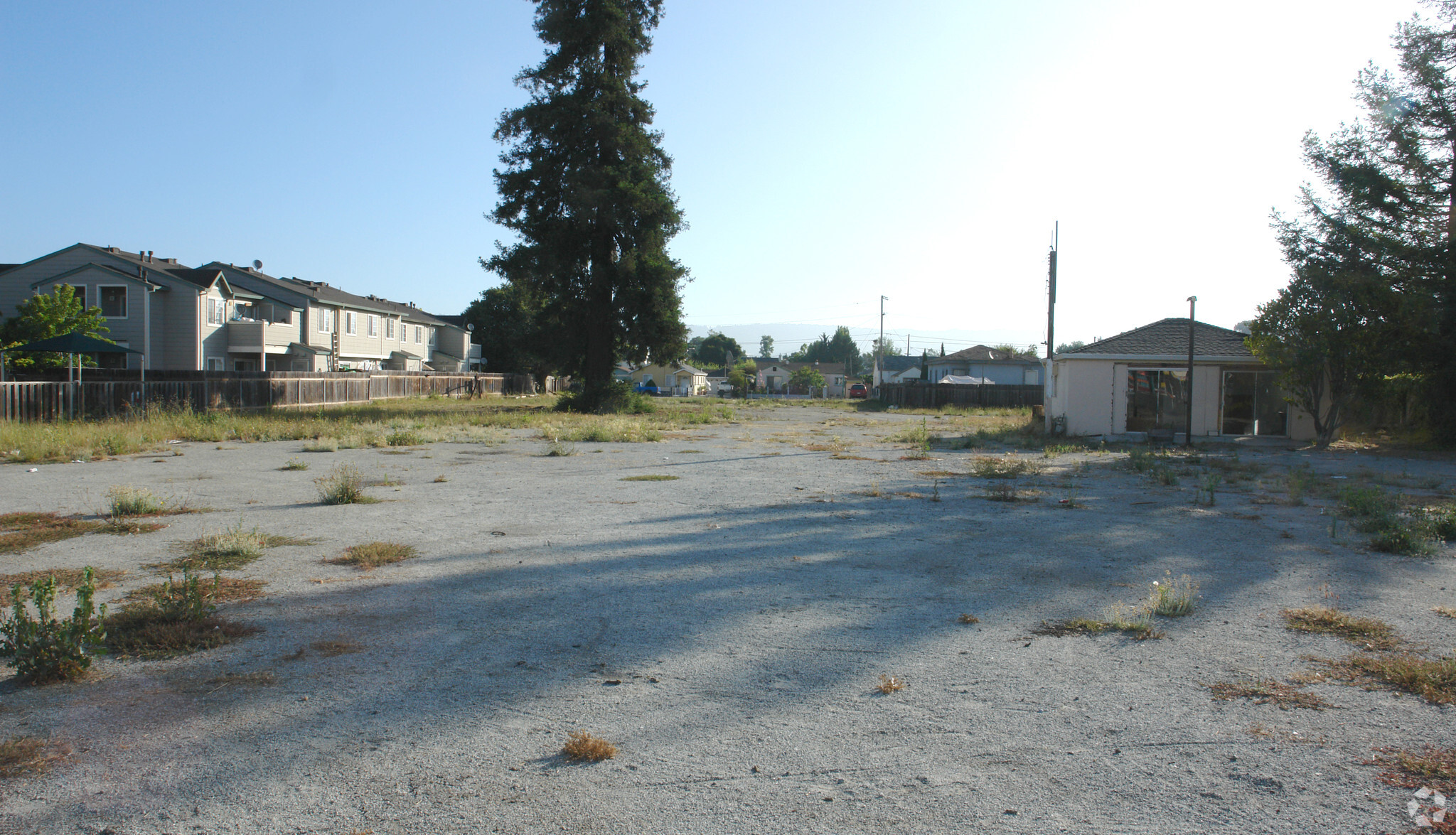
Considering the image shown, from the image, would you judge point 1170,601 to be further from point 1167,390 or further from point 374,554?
point 1167,390

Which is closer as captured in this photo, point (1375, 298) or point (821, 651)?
point (821, 651)

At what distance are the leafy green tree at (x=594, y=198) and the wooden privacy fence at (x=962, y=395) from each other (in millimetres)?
26029

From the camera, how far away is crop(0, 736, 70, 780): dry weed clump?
3.33 m

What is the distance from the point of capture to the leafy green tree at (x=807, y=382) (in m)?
95.8

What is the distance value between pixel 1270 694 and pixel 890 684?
2.07 metres

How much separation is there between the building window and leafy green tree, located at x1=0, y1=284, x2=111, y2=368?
696 centimetres

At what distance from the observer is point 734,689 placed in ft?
14.5

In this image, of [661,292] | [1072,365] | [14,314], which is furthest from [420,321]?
[1072,365]

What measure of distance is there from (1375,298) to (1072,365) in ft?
26.2

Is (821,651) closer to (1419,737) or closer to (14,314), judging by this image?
(1419,737)

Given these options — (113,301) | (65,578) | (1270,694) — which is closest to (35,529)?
(65,578)

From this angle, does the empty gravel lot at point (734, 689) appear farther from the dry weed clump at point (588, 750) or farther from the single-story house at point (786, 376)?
the single-story house at point (786, 376)

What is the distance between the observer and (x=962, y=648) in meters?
Result: 5.11

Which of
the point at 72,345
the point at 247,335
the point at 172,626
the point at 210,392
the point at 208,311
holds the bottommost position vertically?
the point at 172,626
